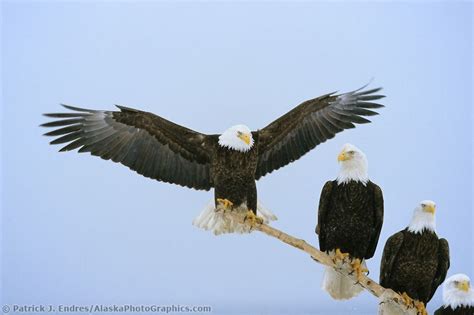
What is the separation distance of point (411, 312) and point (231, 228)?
1.25 meters

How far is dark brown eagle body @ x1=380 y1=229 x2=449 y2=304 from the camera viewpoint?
12.3 feet

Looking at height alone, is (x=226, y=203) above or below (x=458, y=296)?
above

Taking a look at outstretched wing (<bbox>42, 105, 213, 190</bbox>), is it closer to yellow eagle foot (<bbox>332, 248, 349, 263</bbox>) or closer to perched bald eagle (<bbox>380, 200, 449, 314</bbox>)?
yellow eagle foot (<bbox>332, 248, 349, 263</bbox>)

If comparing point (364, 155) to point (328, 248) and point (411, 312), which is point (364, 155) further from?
point (411, 312)

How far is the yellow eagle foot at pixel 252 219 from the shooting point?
3.84 meters

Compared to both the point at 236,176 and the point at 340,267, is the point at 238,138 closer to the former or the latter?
the point at 236,176

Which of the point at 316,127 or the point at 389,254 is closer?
the point at 389,254

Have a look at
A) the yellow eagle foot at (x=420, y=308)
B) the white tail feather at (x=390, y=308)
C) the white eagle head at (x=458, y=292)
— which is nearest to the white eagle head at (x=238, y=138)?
the white tail feather at (x=390, y=308)

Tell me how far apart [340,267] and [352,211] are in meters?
0.33

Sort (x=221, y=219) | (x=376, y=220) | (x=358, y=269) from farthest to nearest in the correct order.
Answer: (x=221, y=219), (x=376, y=220), (x=358, y=269)

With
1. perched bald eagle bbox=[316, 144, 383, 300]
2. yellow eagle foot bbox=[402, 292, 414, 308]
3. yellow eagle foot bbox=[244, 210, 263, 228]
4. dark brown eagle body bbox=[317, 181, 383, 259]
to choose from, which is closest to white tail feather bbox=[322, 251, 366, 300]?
perched bald eagle bbox=[316, 144, 383, 300]

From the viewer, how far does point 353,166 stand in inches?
149

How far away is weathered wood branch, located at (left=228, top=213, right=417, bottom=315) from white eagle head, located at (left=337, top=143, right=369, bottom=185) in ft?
1.61

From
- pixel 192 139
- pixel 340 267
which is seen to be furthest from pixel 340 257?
pixel 192 139
